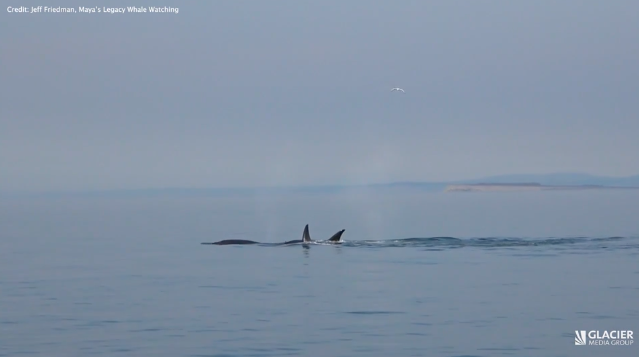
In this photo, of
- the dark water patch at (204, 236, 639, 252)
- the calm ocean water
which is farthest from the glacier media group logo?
the dark water patch at (204, 236, 639, 252)

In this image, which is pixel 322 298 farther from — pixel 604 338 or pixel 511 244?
pixel 511 244

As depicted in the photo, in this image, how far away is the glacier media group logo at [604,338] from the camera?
27.3 meters

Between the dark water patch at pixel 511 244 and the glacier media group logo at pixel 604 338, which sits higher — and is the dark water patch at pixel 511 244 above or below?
above

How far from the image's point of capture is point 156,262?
49844 mm

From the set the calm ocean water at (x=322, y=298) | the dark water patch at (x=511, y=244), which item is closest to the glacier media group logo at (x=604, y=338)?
the calm ocean water at (x=322, y=298)

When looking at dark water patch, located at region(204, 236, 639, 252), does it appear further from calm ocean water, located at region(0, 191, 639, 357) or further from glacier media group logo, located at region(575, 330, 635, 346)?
glacier media group logo, located at region(575, 330, 635, 346)

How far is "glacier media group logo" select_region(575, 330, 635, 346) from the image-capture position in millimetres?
27266

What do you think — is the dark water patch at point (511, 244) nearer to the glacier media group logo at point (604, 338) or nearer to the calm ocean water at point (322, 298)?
the calm ocean water at point (322, 298)

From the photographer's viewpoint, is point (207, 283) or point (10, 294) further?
point (207, 283)

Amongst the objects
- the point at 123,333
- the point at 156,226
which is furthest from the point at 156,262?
the point at 156,226

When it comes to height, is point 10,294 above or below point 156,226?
below

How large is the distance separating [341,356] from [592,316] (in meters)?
8.56

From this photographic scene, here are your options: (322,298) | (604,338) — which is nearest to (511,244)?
(322,298)

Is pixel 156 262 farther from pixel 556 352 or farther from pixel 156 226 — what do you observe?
pixel 156 226
